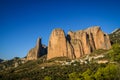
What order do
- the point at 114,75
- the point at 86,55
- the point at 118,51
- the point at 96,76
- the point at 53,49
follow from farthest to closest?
1. the point at 53,49
2. the point at 86,55
3. the point at 96,76
4. the point at 114,75
5. the point at 118,51

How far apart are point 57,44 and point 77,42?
51.4 feet

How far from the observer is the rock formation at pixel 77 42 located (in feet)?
555

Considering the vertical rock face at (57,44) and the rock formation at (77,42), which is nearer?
the rock formation at (77,42)

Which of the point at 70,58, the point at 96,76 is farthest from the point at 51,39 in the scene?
the point at 96,76

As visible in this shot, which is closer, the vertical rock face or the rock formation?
the rock formation

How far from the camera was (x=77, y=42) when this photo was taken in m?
172

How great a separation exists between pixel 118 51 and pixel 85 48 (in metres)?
123

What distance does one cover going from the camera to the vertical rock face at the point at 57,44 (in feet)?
569

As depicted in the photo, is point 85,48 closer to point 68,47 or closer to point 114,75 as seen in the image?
point 68,47

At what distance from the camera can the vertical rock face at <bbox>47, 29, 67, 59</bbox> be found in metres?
173

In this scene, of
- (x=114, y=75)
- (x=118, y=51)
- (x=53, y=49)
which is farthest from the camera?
(x=53, y=49)

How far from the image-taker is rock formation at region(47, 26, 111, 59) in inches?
6658

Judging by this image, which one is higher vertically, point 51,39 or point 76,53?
point 51,39

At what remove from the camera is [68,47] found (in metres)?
172
